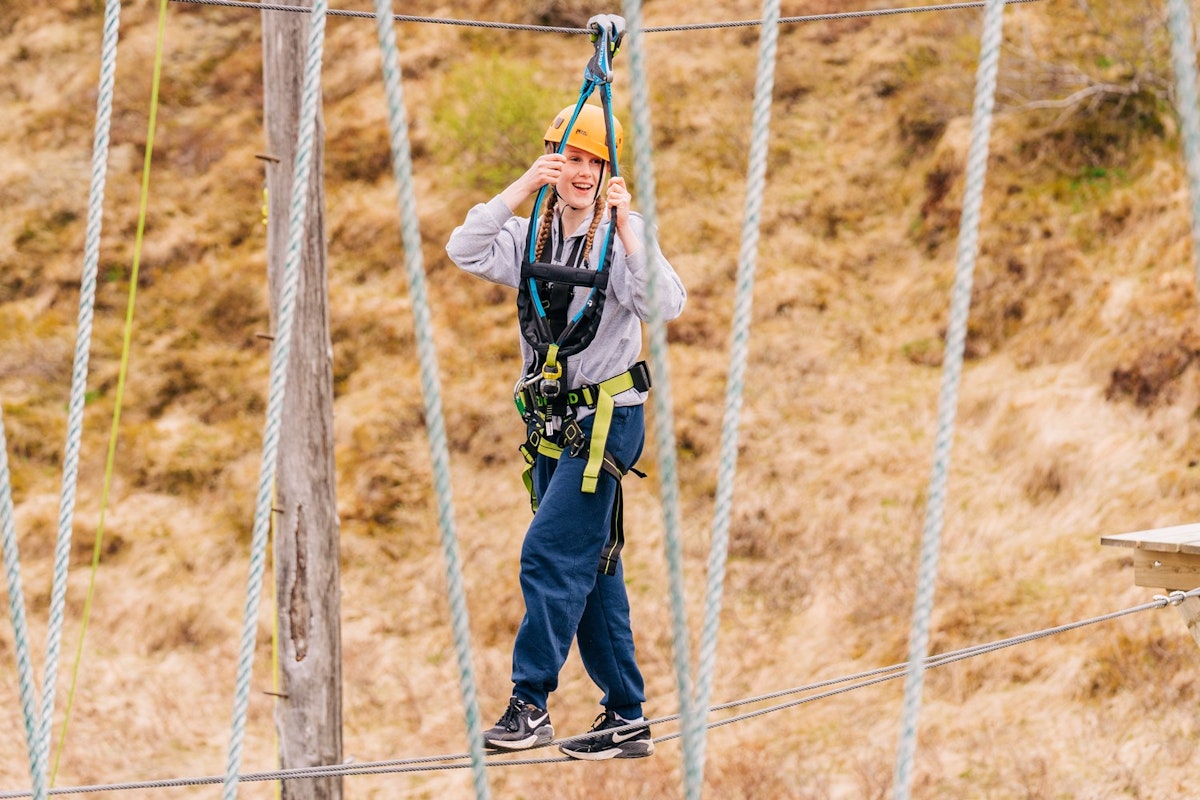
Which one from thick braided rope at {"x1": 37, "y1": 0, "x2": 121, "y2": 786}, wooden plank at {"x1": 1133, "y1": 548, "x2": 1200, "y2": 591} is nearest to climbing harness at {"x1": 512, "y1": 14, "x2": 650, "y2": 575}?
thick braided rope at {"x1": 37, "y1": 0, "x2": 121, "y2": 786}

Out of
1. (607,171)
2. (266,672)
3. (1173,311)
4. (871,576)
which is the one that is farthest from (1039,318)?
(607,171)

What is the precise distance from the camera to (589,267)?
11.4 feet

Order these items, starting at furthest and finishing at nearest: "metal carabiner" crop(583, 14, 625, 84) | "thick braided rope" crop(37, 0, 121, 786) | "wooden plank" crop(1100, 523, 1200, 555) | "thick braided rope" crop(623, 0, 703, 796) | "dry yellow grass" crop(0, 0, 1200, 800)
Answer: "dry yellow grass" crop(0, 0, 1200, 800)
"wooden plank" crop(1100, 523, 1200, 555)
"metal carabiner" crop(583, 14, 625, 84)
"thick braided rope" crop(37, 0, 121, 786)
"thick braided rope" crop(623, 0, 703, 796)

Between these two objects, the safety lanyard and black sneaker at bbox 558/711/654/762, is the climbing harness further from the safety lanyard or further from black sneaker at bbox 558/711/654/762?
black sneaker at bbox 558/711/654/762

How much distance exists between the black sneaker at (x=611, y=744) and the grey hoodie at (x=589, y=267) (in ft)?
3.00

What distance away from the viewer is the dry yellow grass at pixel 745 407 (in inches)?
303

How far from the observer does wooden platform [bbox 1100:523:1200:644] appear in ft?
14.2

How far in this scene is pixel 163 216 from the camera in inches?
542

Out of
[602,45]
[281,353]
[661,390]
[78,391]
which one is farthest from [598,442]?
[661,390]

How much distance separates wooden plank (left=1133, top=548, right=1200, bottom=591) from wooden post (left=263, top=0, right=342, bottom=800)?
2928 mm

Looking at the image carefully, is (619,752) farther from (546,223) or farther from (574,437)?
(546,223)

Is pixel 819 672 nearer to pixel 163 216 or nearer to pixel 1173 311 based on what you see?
pixel 1173 311

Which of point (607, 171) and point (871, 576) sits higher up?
point (607, 171)

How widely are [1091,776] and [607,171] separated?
14.9ft
